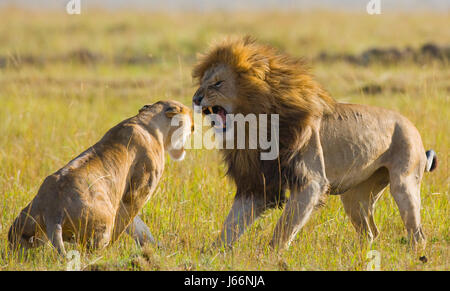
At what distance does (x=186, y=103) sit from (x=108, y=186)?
4150mm

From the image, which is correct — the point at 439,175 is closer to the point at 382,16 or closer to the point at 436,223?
the point at 436,223

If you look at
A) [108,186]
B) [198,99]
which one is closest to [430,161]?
[198,99]

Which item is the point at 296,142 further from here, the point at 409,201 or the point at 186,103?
the point at 186,103

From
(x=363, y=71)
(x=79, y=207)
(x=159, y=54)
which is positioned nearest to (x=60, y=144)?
(x=79, y=207)

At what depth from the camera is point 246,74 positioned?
14.6ft

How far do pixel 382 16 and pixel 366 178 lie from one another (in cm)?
1609

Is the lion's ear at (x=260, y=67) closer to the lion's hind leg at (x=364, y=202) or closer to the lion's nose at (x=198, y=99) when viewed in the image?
the lion's nose at (x=198, y=99)

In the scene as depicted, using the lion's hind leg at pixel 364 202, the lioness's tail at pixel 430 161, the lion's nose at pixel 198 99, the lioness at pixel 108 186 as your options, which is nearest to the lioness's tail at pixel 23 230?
the lioness at pixel 108 186

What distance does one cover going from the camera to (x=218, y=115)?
14.7ft

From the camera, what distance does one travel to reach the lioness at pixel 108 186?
3.96 m

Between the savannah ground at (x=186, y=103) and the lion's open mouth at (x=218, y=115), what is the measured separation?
437mm

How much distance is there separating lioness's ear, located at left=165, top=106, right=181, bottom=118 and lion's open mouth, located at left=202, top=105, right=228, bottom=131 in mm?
227

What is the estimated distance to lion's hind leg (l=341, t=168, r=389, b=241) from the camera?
16.7ft
